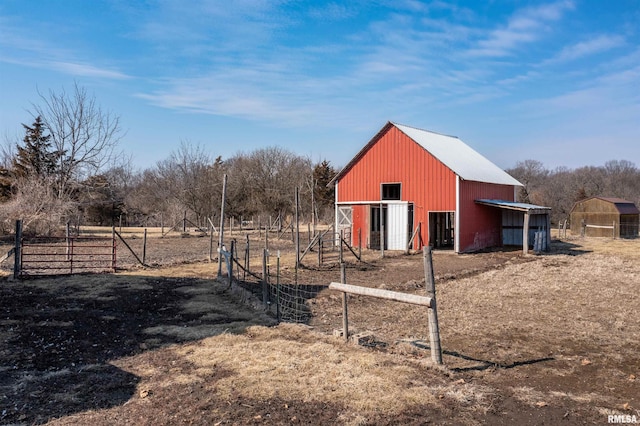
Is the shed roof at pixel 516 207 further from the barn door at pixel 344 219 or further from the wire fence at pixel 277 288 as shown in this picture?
the wire fence at pixel 277 288

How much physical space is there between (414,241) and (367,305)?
14.1 meters

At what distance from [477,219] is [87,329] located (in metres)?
21.1

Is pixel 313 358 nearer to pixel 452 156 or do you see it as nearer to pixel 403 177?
pixel 403 177

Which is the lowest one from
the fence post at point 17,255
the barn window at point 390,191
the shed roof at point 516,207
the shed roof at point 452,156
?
the fence post at point 17,255

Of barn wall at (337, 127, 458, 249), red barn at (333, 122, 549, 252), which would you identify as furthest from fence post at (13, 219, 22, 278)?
barn wall at (337, 127, 458, 249)

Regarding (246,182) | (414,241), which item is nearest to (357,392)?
(414,241)

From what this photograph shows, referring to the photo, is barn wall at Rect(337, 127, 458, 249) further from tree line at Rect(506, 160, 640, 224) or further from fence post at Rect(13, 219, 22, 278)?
tree line at Rect(506, 160, 640, 224)

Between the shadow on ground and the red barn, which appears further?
the red barn

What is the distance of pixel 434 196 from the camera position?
24.1 m

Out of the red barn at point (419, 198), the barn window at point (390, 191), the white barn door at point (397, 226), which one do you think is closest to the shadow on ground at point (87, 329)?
the white barn door at point (397, 226)

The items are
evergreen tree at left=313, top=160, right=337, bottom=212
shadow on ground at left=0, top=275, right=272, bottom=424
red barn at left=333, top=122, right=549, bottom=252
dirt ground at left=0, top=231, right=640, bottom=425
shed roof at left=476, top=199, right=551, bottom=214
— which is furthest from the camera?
evergreen tree at left=313, top=160, right=337, bottom=212

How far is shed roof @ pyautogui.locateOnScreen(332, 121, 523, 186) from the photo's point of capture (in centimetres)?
2461

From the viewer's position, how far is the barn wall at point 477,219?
929 inches

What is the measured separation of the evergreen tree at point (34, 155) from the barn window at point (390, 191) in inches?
952
